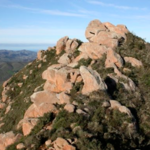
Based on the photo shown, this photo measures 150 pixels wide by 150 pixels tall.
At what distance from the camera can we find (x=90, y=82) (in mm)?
26438

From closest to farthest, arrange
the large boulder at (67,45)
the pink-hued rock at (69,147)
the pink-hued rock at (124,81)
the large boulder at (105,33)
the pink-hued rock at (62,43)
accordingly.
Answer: the pink-hued rock at (69,147) → the pink-hued rock at (124,81) → the large boulder at (105,33) → the large boulder at (67,45) → the pink-hued rock at (62,43)

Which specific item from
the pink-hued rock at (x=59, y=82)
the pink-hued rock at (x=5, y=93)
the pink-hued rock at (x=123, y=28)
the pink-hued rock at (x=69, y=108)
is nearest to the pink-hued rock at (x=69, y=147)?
the pink-hued rock at (x=69, y=108)

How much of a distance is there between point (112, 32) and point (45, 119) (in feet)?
81.0

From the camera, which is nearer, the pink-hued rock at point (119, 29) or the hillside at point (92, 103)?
the hillside at point (92, 103)

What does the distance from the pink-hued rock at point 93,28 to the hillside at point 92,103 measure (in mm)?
202

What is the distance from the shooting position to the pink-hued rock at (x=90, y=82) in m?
26.0

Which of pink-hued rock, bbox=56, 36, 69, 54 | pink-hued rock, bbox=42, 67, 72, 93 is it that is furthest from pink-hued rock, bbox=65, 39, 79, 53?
pink-hued rock, bbox=42, 67, 72, 93

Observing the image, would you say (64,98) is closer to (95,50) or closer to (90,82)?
(90,82)

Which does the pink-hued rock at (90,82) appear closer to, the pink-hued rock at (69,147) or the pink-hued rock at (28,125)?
the pink-hued rock at (28,125)

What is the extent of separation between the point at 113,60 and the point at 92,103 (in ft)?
37.2

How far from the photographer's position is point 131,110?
25.7 metres

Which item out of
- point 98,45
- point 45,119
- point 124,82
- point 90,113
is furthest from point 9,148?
point 98,45

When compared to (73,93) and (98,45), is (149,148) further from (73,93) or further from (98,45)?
(98,45)

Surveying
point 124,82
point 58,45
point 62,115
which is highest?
point 58,45
